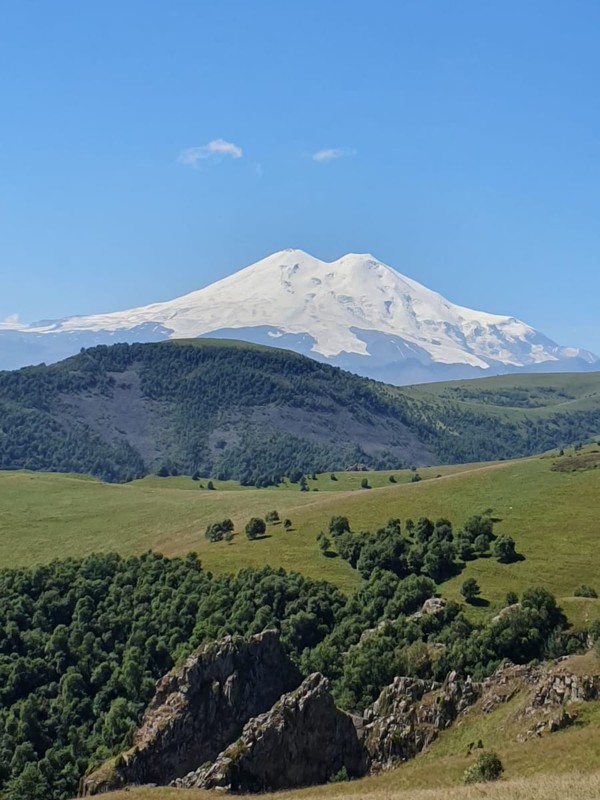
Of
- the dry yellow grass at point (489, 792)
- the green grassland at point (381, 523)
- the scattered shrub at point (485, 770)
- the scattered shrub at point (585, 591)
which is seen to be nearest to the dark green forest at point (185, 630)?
the green grassland at point (381, 523)

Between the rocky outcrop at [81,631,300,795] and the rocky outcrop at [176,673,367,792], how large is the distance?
6283mm

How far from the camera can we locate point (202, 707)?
250ft

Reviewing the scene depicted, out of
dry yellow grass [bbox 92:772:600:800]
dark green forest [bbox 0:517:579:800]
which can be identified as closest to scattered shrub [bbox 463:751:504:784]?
dry yellow grass [bbox 92:772:600:800]

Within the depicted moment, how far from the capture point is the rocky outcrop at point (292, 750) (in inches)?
2452

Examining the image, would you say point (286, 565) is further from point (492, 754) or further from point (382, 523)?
point (492, 754)

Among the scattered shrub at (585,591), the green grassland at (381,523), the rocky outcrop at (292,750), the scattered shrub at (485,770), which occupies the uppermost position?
the green grassland at (381,523)

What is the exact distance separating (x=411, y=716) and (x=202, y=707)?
1816 cm

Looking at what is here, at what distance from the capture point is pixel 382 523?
143500 millimetres

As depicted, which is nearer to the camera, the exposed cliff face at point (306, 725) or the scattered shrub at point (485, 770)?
the scattered shrub at point (485, 770)

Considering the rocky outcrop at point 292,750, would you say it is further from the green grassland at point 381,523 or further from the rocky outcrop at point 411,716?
the green grassland at point 381,523

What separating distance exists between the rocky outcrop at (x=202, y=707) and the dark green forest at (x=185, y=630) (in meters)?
6.91

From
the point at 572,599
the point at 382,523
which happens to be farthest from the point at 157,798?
the point at 382,523

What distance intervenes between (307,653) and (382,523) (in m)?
42.4

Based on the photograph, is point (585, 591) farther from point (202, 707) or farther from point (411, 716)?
point (202, 707)
